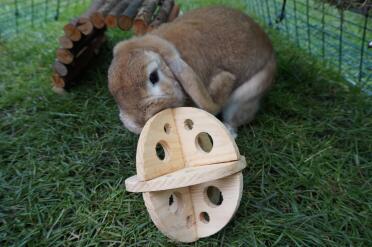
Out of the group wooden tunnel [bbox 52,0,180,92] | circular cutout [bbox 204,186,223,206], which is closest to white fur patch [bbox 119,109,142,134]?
circular cutout [bbox 204,186,223,206]

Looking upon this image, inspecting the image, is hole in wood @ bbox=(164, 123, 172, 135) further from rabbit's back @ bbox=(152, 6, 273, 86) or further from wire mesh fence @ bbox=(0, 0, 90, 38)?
wire mesh fence @ bbox=(0, 0, 90, 38)

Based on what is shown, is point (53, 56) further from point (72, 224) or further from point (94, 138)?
point (72, 224)

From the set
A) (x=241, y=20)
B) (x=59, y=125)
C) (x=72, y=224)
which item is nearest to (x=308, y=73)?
(x=241, y=20)

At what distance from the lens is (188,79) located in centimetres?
216

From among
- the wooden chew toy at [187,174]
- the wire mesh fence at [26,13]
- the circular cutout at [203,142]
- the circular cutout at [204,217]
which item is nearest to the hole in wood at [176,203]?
the wooden chew toy at [187,174]

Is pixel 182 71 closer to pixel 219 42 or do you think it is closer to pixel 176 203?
pixel 219 42

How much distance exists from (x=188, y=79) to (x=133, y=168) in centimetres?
69

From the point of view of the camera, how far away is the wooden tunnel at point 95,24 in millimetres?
2887

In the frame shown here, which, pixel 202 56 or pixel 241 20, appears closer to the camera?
pixel 202 56

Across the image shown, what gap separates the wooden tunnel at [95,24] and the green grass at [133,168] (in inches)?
6.6

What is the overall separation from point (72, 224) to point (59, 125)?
3.35ft

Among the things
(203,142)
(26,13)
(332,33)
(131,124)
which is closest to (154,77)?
(131,124)

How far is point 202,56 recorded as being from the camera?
8.21 feet

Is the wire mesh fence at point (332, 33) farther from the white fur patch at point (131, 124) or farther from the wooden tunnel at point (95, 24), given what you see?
the white fur patch at point (131, 124)
